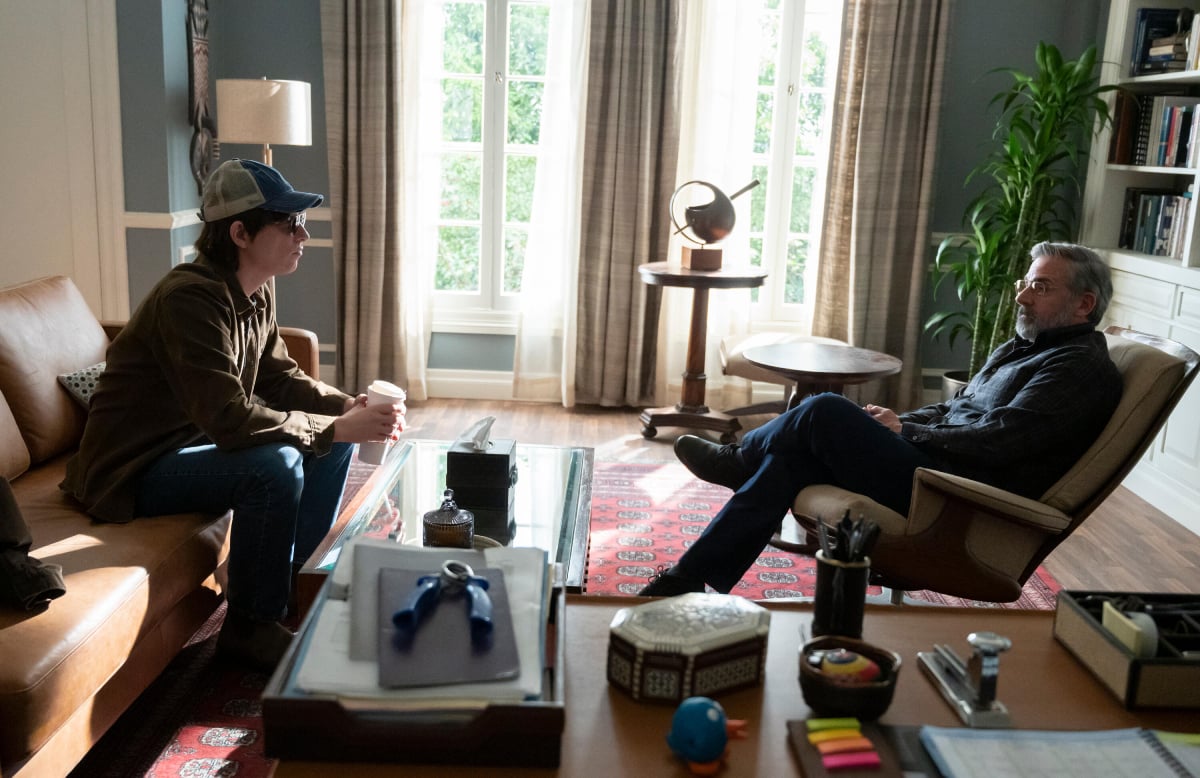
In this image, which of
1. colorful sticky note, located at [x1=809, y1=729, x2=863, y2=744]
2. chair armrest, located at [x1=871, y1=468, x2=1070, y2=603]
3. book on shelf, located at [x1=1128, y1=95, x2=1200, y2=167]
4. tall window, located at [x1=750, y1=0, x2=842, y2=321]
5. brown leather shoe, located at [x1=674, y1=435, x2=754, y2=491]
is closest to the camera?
colorful sticky note, located at [x1=809, y1=729, x2=863, y2=744]

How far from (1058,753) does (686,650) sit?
461 millimetres

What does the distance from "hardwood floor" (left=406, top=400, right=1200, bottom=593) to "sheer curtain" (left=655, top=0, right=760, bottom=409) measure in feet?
1.52

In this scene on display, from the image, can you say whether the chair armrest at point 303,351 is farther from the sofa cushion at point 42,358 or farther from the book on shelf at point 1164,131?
the book on shelf at point 1164,131

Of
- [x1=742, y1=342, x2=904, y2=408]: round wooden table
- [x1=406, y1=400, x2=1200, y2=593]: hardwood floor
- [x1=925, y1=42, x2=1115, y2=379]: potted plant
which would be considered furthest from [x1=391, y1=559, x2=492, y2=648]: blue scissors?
[x1=925, y1=42, x2=1115, y2=379]: potted plant

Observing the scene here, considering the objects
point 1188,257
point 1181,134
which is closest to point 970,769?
point 1188,257

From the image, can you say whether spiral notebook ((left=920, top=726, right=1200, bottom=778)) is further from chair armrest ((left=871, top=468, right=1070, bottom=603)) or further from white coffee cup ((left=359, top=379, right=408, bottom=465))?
white coffee cup ((left=359, top=379, right=408, bottom=465))

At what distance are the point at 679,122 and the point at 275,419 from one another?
295 centimetres

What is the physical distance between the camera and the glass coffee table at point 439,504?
2232mm

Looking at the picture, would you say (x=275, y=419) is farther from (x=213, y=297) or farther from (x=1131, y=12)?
(x=1131, y=12)

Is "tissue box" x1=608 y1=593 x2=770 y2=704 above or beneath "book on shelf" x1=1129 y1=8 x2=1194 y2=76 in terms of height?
beneath

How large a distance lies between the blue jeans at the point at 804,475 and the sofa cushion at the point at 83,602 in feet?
3.69

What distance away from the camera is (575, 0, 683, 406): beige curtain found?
4793mm

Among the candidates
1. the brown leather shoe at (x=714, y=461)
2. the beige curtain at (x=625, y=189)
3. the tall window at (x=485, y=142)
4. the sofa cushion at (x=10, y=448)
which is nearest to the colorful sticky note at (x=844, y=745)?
the brown leather shoe at (x=714, y=461)

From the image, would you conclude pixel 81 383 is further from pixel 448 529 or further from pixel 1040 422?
pixel 1040 422
